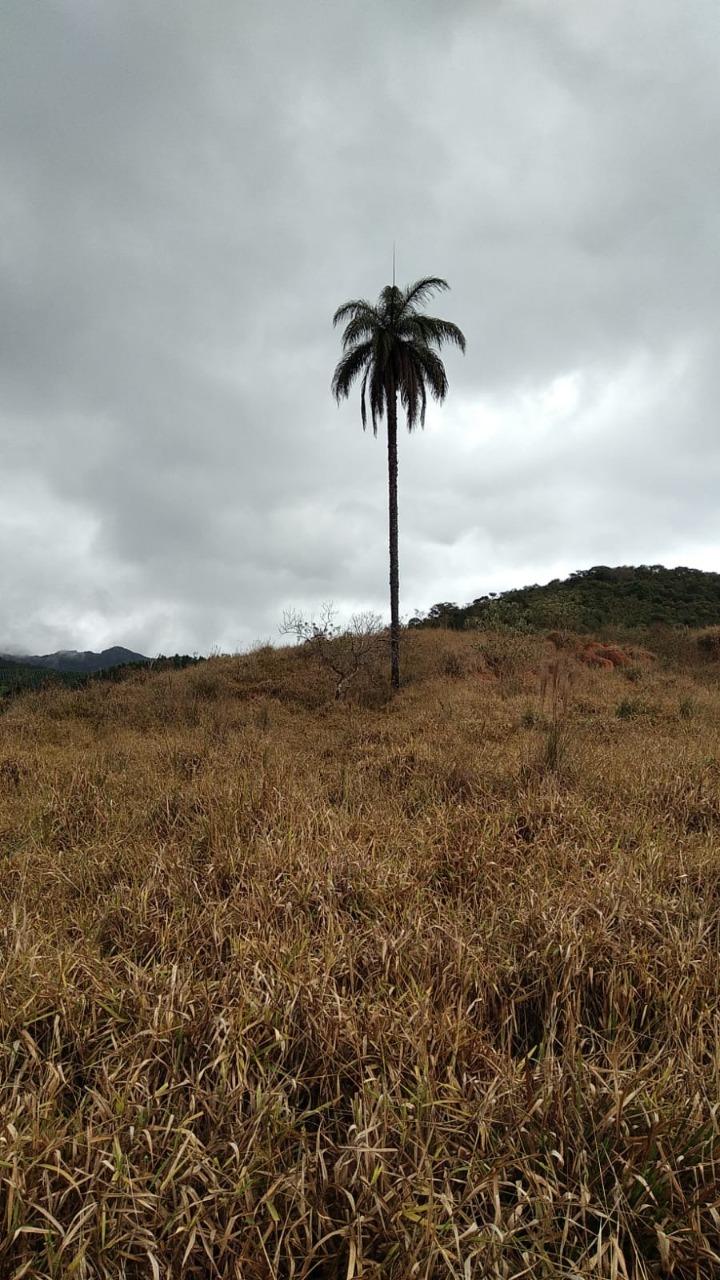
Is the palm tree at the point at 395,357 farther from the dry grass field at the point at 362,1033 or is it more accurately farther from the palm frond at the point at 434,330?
the dry grass field at the point at 362,1033

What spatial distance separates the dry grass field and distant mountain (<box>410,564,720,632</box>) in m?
18.4

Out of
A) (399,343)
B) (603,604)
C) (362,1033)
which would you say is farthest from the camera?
(603,604)

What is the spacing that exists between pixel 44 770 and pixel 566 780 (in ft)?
19.1

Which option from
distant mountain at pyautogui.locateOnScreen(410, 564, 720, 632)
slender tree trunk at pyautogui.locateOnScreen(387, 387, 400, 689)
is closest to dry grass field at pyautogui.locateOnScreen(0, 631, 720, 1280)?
slender tree trunk at pyautogui.locateOnScreen(387, 387, 400, 689)

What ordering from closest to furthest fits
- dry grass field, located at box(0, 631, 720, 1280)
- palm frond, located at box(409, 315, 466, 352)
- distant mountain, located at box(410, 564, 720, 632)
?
dry grass field, located at box(0, 631, 720, 1280), palm frond, located at box(409, 315, 466, 352), distant mountain, located at box(410, 564, 720, 632)

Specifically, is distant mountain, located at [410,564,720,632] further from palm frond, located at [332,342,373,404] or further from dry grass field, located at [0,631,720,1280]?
dry grass field, located at [0,631,720,1280]

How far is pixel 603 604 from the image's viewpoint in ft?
110

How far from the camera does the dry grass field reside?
1.45 m

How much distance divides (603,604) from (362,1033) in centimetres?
3510

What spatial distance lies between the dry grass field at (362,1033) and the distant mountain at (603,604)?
18.4 meters

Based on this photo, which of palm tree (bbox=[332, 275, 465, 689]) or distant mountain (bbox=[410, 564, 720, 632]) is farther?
distant mountain (bbox=[410, 564, 720, 632])

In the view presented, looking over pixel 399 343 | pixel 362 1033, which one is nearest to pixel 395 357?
pixel 399 343

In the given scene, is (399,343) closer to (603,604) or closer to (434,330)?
(434,330)

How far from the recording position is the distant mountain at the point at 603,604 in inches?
1014
